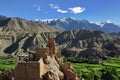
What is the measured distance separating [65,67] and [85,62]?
91998mm

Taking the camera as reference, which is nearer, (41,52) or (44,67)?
(44,67)

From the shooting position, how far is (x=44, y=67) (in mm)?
54031

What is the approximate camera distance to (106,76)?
95062 mm

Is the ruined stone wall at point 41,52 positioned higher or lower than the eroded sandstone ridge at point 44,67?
higher

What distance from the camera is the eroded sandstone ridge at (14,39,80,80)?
51.3 metres

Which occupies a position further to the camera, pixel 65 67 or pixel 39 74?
pixel 65 67

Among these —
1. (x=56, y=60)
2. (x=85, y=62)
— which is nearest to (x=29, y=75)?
(x=56, y=60)

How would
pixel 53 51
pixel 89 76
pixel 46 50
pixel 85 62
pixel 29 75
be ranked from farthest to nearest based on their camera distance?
pixel 85 62
pixel 89 76
pixel 53 51
pixel 46 50
pixel 29 75

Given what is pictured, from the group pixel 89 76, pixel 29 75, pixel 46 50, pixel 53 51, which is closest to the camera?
pixel 29 75

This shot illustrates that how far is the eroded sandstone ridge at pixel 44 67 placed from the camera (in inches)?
2020

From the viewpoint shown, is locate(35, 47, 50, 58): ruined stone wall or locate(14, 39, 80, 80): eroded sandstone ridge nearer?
locate(14, 39, 80, 80): eroded sandstone ridge

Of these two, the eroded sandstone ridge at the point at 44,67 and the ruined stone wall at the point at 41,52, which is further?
the ruined stone wall at the point at 41,52

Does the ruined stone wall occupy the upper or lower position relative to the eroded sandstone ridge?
upper

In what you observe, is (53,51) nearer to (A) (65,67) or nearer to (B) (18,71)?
(A) (65,67)
